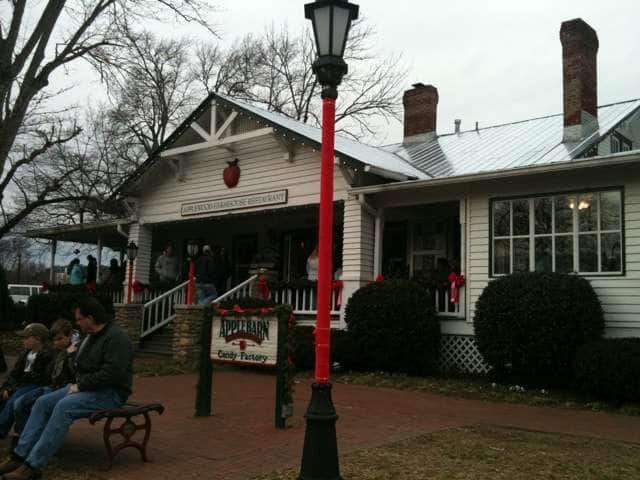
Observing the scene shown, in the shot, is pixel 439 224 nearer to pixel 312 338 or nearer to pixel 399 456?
pixel 312 338

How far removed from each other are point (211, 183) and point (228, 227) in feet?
11.5

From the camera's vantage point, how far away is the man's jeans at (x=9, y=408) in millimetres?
6234

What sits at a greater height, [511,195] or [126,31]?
[126,31]

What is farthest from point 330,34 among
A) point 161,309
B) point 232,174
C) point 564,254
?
point 161,309

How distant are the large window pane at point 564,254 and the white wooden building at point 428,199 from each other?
20 mm

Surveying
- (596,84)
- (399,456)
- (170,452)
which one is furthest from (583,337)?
(596,84)

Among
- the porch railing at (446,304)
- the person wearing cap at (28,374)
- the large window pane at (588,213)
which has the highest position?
the large window pane at (588,213)

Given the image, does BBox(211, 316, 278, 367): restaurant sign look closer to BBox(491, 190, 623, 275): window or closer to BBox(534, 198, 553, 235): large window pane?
BBox(491, 190, 623, 275): window

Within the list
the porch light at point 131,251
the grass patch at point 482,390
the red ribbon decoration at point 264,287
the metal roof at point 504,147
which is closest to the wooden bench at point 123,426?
the grass patch at point 482,390

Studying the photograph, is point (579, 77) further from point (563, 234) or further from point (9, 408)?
point (9, 408)

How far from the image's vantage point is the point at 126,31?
57.4 feet

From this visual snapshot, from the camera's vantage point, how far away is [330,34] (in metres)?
5.30

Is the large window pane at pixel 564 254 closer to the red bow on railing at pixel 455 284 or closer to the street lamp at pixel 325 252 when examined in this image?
the red bow on railing at pixel 455 284

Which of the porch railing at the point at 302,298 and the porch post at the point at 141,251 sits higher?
the porch post at the point at 141,251
